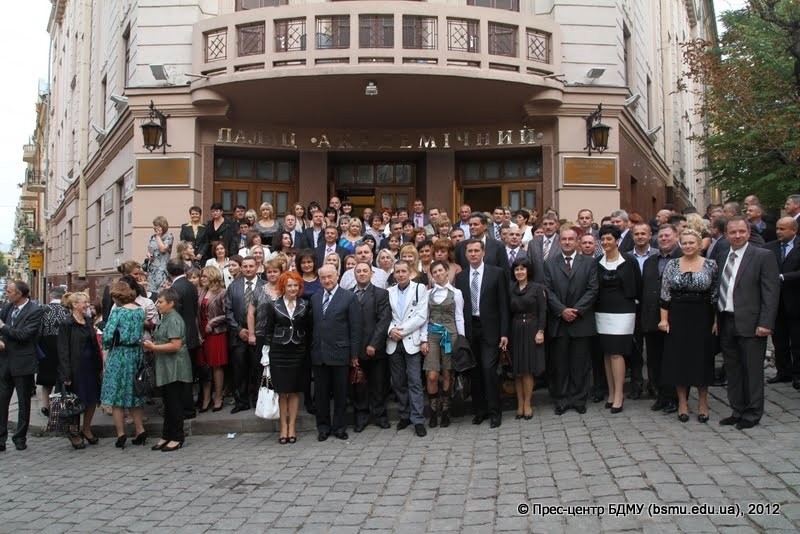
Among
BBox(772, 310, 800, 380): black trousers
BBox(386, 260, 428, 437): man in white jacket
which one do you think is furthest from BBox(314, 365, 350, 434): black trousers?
BBox(772, 310, 800, 380): black trousers

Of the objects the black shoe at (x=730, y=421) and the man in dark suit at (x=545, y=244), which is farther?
the man in dark suit at (x=545, y=244)

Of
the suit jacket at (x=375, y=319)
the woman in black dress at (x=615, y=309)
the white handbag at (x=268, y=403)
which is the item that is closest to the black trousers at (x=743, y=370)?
the woman in black dress at (x=615, y=309)

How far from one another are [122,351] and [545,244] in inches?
216

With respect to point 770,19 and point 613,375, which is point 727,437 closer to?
point 613,375

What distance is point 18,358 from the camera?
832 centimetres

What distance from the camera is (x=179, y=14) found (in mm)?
14719

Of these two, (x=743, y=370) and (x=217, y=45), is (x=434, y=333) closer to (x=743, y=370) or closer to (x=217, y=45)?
(x=743, y=370)

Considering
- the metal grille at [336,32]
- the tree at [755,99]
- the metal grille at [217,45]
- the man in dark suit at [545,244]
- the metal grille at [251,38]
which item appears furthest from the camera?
the tree at [755,99]

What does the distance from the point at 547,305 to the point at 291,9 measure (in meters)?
8.39

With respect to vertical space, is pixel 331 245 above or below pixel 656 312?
above

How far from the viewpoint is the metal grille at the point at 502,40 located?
13.7m

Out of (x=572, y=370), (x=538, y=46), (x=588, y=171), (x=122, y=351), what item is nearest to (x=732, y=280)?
(x=572, y=370)

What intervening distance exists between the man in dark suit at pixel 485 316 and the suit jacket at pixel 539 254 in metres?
0.61

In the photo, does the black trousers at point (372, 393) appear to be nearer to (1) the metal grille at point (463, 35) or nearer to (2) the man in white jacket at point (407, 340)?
(2) the man in white jacket at point (407, 340)
